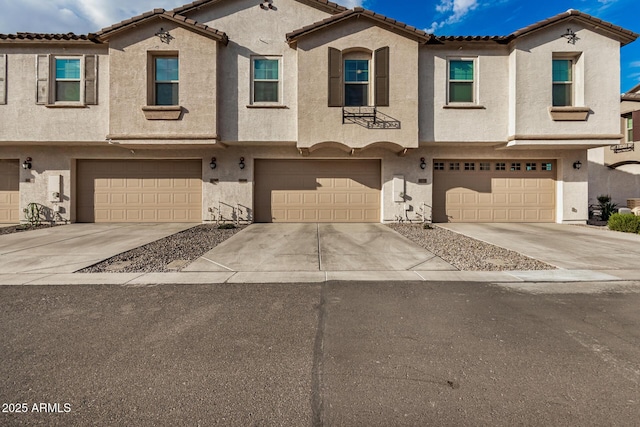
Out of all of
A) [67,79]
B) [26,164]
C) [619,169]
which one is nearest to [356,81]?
[67,79]

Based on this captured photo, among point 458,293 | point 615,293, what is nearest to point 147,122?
point 458,293

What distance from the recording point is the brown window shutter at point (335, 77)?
10.3 metres

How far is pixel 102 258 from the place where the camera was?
20.9ft

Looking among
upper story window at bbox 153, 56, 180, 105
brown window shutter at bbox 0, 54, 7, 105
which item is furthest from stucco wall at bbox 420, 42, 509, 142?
brown window shutter at bbox 0, 54, 7, 105

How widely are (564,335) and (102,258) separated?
803 centimetres

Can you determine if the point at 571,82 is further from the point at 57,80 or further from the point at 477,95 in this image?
the point at 57,80

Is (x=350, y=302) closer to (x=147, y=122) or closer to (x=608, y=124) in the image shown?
(x=147, y=122)

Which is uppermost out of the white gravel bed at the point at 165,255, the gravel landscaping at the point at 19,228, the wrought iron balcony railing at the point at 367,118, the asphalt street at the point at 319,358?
the wrought iron balcony railing at the point at 367,118

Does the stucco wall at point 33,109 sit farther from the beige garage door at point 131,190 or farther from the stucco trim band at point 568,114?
the stucco trim band at point 568,114

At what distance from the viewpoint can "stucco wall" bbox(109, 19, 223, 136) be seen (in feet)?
33.9

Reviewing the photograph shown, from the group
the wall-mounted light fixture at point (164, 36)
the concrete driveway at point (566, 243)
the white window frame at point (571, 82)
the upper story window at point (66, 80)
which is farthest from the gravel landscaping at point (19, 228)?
the white window frame at point (571, 82)

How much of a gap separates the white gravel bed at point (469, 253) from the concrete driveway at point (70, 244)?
7.61 m

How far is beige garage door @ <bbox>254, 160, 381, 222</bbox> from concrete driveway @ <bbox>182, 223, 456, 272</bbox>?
6.08 ft

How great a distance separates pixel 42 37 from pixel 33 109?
2.64 m
